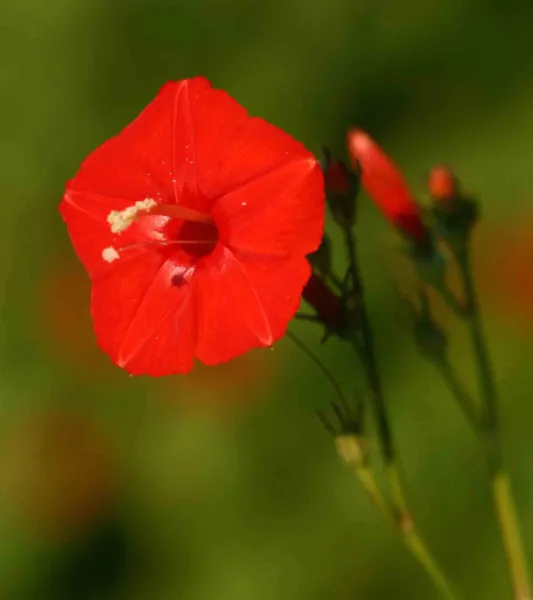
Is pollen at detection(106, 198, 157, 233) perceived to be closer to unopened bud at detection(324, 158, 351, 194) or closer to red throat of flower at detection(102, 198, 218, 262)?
red throat of flower at detection(102, 198, 218, 262)

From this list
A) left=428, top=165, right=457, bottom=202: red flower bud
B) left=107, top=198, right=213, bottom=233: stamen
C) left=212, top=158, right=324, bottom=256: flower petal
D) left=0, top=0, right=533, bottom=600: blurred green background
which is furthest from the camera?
left=0, top=0, right=533, bottom=600: blurred green background

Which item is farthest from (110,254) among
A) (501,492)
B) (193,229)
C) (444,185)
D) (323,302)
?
(501,492)

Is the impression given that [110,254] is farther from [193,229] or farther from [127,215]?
[193,229]

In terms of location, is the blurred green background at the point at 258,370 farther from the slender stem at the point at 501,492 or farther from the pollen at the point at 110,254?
the pollen at the point at 110,254

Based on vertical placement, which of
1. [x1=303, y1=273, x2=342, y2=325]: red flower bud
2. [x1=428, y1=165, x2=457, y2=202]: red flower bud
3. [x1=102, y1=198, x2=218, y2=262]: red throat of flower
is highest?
[x1=102, y1=198, x2=218, y2=262]: red throat of flower

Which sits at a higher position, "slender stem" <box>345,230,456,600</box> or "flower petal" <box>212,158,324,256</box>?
"flower petal" <box>212,158,324,256</box>

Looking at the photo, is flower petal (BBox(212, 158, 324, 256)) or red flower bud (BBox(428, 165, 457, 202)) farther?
red flower bud (BBox(428, 165, 457, 202))

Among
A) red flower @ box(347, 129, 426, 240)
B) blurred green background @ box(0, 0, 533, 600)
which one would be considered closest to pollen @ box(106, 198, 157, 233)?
→ red flower @ box(347, 129, 426, 240)

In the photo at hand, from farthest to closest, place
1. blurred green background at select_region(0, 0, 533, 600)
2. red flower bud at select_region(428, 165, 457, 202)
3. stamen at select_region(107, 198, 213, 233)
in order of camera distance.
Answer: blurred green background at select_region(0, 0, 533, 600) < red flower bud at select_region(428, 165, 457, 202) < stamen at select_region(107, 198, 213, 233)
